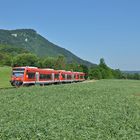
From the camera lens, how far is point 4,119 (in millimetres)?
20578

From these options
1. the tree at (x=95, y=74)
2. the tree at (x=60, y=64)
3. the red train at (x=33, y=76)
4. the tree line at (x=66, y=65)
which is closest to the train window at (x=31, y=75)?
the red train at (x=33, y=76)

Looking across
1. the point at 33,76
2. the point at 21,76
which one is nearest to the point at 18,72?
the point at 21,76

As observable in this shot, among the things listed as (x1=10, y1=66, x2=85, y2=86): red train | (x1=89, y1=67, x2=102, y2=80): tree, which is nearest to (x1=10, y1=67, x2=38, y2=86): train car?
(x1=10, y1=66, x2=85, y2=86): red train

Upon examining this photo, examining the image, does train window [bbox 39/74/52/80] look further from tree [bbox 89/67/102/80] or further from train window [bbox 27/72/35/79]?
tree [bbox 89/67/102/80]

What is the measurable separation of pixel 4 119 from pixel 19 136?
514 cm

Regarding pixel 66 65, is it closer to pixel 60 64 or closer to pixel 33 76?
pixel 60 64

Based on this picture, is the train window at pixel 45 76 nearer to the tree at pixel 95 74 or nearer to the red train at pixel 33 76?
the red train at pixel 33 76

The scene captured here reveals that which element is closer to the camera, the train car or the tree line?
the train car

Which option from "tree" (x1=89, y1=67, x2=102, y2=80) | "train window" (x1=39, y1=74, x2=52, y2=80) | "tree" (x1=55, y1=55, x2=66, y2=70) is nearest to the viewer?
"train window" (x1=39, y1=74, x2=52, y2=80)

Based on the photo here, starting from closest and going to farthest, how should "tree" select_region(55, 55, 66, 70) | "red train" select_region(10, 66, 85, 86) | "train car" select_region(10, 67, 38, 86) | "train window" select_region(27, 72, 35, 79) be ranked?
1. "train car" select_region(10, 67, 38, 86)
2. "red train" select_region(10, 66, 85, 86)
3. "train window" select_region(27, 72, 35, 79)
4. "tree" select_region(55, 55, 66, 70)

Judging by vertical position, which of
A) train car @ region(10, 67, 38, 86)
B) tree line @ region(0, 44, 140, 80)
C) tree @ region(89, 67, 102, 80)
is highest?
tree line @ region(0, 44, 140, 80)

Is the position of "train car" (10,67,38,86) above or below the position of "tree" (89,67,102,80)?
below

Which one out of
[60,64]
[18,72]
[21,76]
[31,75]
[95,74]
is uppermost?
[60,64]

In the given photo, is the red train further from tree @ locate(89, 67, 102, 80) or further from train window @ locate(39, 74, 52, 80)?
tree @ locate(89, 67, 102, 80)
